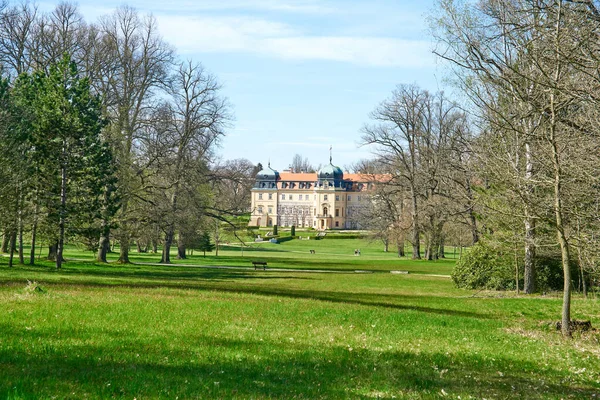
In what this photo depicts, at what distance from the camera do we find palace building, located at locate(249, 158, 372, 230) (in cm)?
15250

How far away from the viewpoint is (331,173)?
154 metres

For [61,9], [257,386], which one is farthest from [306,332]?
[61,9]

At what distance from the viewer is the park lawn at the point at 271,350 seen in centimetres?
776

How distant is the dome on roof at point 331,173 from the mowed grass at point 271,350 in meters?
135

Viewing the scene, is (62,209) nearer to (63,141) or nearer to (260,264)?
(63,141)

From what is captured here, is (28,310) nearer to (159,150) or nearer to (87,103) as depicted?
(87,103)

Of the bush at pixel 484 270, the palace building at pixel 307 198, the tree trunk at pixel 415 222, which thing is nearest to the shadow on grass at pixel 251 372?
the bush at pixel 484 270

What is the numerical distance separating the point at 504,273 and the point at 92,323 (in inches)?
775

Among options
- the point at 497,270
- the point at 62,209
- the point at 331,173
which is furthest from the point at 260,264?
the point at 331,173

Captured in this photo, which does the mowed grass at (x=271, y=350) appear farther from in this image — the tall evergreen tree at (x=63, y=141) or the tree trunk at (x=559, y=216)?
the tall evergreen tree at (x=63, y=141)

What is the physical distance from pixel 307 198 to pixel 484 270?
431 ft

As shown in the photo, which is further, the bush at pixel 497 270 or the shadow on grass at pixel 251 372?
the bush at pixel 497 270

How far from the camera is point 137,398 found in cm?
683

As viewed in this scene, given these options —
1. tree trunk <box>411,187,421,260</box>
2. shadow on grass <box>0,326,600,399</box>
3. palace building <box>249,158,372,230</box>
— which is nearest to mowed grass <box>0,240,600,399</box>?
shadow on grass <box>0,326,600,399</box>
